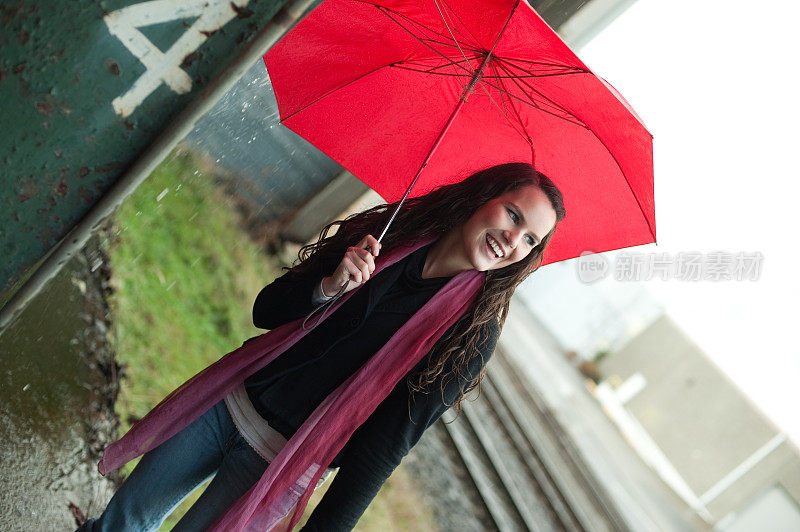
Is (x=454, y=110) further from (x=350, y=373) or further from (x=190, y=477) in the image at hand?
(x=190, y=477)

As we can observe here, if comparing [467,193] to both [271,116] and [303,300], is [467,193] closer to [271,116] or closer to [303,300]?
[303,300]

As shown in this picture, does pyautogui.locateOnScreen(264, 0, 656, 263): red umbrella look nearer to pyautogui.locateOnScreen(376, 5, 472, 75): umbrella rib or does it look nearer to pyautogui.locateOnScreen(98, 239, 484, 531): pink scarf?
pyautogui.locateOnScreen(376, 5, 472, 75): umbrella rib

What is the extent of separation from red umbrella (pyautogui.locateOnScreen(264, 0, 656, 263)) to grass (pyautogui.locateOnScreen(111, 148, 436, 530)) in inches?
65.8

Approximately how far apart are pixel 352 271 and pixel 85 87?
78cm

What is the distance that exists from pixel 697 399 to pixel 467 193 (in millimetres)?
3928

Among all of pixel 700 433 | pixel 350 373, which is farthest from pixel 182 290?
pixel 700 433

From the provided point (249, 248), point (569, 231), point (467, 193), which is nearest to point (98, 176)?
point (467, 193)

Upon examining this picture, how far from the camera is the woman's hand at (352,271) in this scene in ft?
5.45

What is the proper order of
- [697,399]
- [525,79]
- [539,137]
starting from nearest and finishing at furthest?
[525,79] < [539,137] < [697,399]

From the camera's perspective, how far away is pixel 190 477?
1.75 meters

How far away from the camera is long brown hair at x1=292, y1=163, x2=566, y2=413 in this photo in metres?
1.79

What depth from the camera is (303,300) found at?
1.75 m

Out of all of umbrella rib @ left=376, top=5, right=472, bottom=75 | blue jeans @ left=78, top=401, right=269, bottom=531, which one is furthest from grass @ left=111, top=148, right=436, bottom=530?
umbrella rib @ left=376, top=5, right=472, bottom=75

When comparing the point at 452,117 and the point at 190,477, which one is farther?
the point at 452,117
